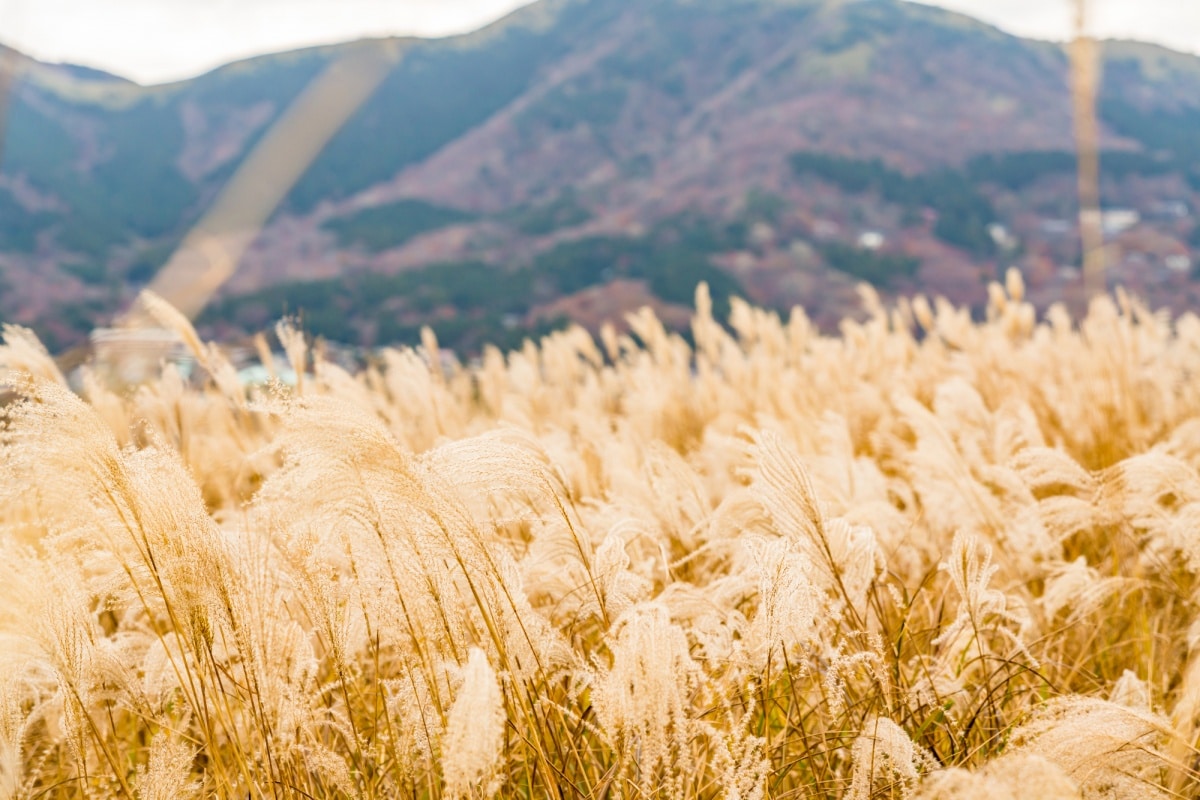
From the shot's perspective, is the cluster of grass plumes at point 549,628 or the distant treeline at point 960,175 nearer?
the cluster of grass plumes at point 549,628

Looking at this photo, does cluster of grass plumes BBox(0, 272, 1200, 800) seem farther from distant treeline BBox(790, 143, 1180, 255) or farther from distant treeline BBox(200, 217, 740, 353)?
distant treeline BBox(790, 143, 1180, 255)

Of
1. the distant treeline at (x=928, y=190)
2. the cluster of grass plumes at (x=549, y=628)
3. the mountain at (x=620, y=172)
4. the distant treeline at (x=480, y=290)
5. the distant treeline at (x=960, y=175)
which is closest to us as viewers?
the cluster of grass plumes at (x=549, y=628)

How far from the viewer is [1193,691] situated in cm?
115

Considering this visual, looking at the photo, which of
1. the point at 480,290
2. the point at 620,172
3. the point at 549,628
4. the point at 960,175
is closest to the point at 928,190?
the point at 960,175

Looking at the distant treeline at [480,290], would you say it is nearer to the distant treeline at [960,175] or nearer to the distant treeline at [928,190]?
the distant treeline at [928,190]

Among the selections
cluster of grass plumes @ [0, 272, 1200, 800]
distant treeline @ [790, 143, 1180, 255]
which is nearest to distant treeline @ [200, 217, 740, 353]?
distant treeline @ [790, 143, 1180, 255]

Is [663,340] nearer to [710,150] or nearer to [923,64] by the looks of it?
[710,150]

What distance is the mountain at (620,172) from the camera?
42031mm

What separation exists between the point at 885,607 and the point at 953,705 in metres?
0.33

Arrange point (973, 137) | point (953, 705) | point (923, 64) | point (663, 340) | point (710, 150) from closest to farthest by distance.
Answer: point (953, 705) → point (663, 340) → point (973, 137) → point (710, 150) → point (923, 64)

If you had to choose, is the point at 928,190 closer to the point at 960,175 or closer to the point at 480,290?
the point at 960,175

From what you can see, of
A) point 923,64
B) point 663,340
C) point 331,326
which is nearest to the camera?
point 663,340

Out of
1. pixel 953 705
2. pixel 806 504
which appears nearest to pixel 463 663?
pixel 806 504

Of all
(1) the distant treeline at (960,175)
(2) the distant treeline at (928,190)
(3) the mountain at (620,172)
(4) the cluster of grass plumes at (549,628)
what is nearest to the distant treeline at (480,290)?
(3) the mountain at (620,172)
